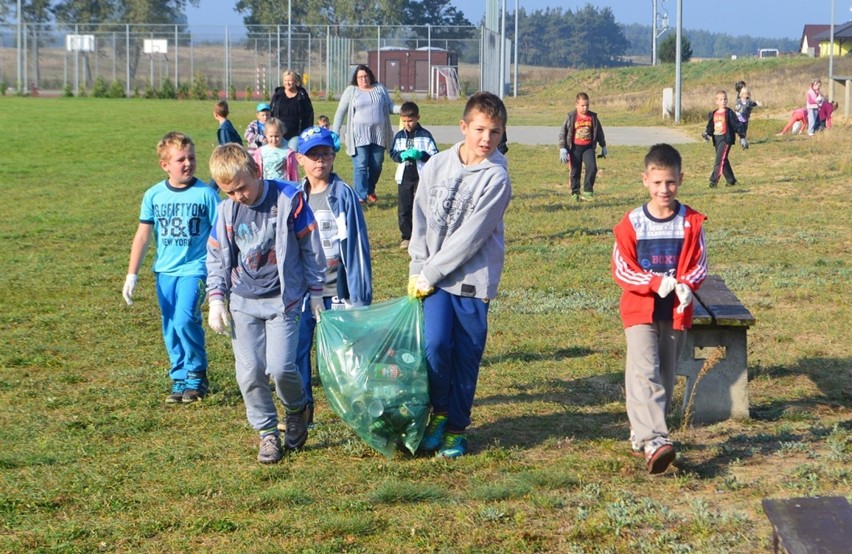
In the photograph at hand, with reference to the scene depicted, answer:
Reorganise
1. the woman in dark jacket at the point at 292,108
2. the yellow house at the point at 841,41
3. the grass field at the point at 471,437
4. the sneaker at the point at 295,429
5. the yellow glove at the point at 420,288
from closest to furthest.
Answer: the grass field at the point at 471,437, the yellow glove at the point at 420,288, the sneaker at the point at 295,429, the woman in dark jacket at the point at 292,108, the yellow house at the point at 841,41

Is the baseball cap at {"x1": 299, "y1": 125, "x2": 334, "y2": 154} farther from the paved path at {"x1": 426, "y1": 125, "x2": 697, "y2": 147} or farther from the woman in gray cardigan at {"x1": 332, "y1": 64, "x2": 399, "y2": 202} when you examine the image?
the paved path at {"x1": 426, "y1": 125, "x2": 697, "y2": 147}

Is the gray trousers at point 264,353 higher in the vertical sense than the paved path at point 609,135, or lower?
lower

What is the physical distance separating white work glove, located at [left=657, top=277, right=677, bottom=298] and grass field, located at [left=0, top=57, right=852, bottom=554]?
862 millimetres

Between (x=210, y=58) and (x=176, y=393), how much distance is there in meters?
60.5

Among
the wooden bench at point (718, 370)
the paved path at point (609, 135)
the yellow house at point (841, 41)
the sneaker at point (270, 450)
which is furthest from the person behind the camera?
the yellow house at point (841, 41)

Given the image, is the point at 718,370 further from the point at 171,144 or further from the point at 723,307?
the point at 171,144

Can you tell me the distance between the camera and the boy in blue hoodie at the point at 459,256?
18.1ft

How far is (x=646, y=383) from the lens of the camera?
5.46m

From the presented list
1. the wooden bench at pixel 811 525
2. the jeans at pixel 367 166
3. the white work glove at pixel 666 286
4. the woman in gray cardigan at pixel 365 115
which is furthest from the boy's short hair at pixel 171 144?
the jeans at pixel 367 166

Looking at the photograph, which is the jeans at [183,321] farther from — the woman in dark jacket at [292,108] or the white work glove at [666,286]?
the woman in dark jacket at [292,108]

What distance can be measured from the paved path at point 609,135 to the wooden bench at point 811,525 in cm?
2302

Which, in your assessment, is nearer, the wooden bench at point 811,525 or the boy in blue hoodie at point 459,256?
the wooden bench at point 811,525

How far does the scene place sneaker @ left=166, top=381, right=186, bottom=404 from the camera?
6.96 metres

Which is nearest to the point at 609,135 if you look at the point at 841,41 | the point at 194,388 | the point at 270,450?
the point at 194,388
